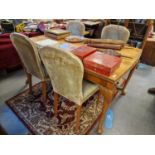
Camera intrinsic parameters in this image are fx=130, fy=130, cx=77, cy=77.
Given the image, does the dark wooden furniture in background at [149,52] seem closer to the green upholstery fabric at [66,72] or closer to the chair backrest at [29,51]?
the green upholstery fabric at [66,72]

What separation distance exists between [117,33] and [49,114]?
5.21ft

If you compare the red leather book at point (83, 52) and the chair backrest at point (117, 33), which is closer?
the red leather book at point (83, 52)

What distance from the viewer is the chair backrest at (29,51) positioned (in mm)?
1315

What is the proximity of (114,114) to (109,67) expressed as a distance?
95 cm

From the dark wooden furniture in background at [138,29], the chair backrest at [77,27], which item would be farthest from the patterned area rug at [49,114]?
the dark wooden furniture in background at [138,29]

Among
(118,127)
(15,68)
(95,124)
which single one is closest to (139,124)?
(118,127)

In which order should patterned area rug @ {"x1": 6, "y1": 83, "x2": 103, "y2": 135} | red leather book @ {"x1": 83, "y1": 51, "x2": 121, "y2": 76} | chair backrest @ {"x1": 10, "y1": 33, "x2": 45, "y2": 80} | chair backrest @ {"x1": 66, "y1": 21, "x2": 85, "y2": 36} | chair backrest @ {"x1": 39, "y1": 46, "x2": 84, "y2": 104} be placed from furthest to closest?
chair backrest @ {"x1": 66, "y1": 21, "x2": 85, "y2": 36} < patterned area rug @ {"x1": 6, "y1": 83, "x2": 103, "y2": 135} < chair backrest @ {"x1": 10, "y1": 33, "x2": 45, "y2": 80} < red leather book @ {"x1": 83, "y1": 51, "x2": 121, "y2": 76} < chair backrest @ {"x1": 39, "y1": 46, "x2": 84, "y2": 104}

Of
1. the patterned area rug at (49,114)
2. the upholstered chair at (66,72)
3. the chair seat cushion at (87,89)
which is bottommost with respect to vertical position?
the patterned area rug at (49,114)

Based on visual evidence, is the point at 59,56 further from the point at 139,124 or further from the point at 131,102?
the point at 131,102

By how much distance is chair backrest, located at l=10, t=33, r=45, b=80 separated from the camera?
4.32ft

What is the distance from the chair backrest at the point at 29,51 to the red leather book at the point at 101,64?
21.9 inches

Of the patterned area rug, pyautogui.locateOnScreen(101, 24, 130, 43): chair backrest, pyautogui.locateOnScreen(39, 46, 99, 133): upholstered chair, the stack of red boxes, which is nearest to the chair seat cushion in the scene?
pyautogui.locateOnScreen(39, 46, 99, 133): upholstered chair

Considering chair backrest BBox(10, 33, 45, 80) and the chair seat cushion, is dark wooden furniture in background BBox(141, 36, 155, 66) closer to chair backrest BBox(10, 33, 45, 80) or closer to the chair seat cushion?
the chair seat cushion

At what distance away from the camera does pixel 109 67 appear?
1066 mm
